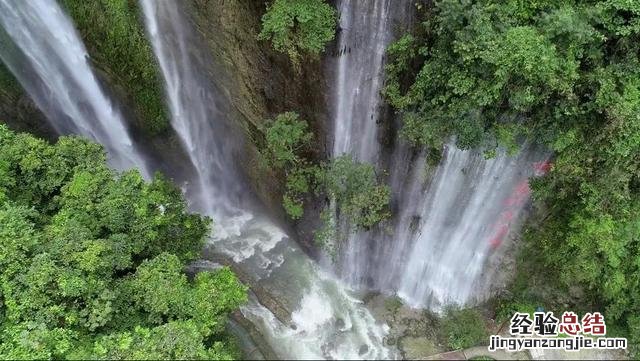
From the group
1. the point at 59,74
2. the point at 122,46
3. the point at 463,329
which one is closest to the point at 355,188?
the point at 463,329

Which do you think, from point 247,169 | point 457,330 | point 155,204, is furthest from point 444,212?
point 155,204

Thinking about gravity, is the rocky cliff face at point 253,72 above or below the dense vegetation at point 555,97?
above

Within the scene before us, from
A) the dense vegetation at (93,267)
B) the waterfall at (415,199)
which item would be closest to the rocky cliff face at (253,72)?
the waterfall at (415,199)

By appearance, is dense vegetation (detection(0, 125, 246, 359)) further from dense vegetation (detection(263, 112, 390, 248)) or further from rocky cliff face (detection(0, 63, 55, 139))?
rocky cliff face (detection(0, 63, 55, 139))

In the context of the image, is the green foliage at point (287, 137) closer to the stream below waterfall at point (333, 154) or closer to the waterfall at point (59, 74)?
the stream below waterfall at point (333, 154)

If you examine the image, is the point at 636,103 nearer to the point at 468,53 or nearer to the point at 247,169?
the point at 468,53

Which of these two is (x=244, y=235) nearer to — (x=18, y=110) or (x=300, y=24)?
(x=18, y=110)
